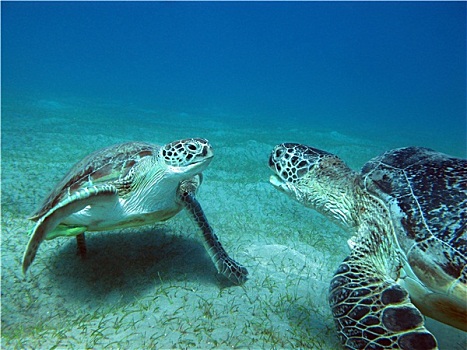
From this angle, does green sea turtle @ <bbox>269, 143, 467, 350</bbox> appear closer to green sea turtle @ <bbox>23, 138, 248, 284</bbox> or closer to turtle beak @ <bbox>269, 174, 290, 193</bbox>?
turtle beak @ <bbox>269, 174, 290, 193</bbox>

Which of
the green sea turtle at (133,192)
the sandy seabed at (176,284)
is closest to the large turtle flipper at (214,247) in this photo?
the green sea turtle at (133,192)

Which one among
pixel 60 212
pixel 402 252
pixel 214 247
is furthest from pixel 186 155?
pixel 402 252

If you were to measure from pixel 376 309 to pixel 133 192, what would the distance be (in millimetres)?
2303

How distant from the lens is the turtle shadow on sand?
2.85m

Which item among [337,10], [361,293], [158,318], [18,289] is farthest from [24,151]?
[337,10]

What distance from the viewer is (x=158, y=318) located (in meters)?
2.20

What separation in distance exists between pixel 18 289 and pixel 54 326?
2.22 feet

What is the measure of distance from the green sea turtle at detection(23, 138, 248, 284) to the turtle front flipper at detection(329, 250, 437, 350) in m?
1.19

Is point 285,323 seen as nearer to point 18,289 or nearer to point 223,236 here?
point 223,236

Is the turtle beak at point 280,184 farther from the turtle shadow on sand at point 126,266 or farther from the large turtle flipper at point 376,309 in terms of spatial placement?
the turtle shadow on sand at point 126,266

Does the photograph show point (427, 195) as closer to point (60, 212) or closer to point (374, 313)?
point (374, 313)

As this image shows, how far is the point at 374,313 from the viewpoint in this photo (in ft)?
5.52

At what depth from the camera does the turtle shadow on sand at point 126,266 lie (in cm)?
285

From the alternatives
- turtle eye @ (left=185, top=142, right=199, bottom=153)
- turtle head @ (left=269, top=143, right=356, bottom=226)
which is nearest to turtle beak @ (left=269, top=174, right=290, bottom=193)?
turtle head @ (left=269, top=143, right=356, bottom=226)
